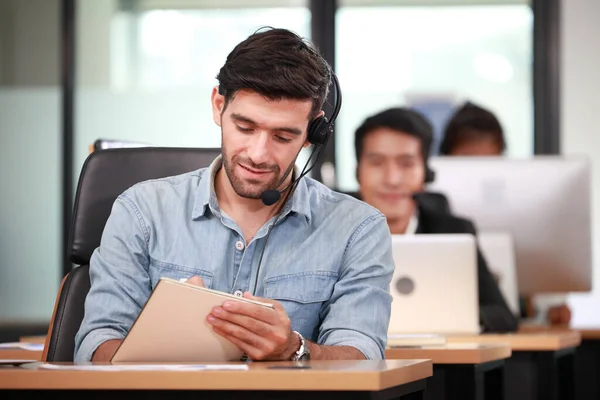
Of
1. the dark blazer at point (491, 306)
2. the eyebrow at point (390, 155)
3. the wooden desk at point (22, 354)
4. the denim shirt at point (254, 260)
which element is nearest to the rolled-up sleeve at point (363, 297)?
the denim shirt at point (254, 260)

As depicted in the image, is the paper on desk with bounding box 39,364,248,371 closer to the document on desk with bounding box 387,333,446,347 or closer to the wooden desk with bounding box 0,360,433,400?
the wooden desk with bounding box 0,360,433,400

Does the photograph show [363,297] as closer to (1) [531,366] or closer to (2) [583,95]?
(1) [531,366]

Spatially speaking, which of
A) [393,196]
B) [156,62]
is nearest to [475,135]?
[393,196]

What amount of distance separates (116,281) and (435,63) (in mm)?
3896

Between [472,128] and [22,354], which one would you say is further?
[472,128]

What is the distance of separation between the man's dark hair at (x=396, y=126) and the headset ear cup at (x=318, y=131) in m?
1.51

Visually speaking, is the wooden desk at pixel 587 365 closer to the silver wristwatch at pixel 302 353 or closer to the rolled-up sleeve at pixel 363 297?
the rolled-up sleeve at pixel 363 297

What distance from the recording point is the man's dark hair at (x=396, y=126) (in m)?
3.44

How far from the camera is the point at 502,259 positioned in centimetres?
300

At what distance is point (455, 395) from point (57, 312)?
80 cm

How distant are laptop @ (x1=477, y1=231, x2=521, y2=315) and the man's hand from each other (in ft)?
4.94

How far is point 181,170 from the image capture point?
84.0 inches

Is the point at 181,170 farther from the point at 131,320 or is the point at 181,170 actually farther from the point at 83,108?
the point at 83,108

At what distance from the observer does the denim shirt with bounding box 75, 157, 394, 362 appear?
182 cm
